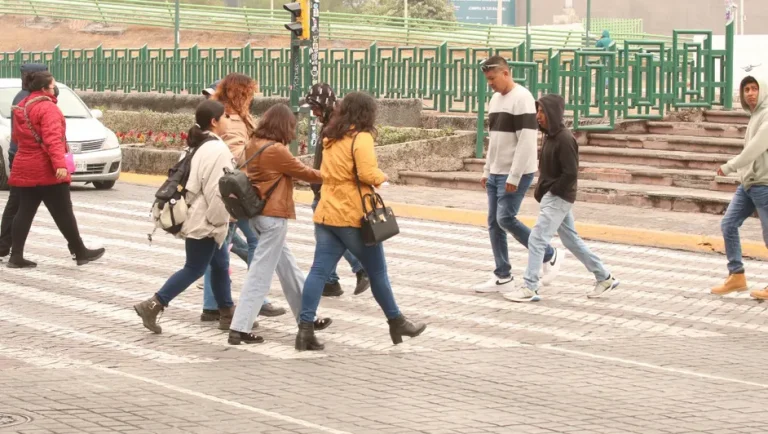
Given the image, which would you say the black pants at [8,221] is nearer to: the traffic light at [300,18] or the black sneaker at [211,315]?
the black sneaker at [211,315]

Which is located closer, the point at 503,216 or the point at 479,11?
the point at 503,216

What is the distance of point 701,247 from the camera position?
15.2 m

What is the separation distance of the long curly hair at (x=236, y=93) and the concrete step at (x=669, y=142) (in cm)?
1178

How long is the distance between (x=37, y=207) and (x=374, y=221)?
5.16m

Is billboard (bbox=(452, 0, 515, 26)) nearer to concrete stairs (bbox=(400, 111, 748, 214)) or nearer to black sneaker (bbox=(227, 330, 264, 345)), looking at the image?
concrete stairs (bbox=(400, 111, 748, 214))

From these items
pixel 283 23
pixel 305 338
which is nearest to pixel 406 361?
pixel 305 338

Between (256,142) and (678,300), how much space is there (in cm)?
411

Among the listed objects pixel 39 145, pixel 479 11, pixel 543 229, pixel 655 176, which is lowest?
pixel 655 176

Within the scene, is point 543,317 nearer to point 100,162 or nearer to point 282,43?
point 100,162

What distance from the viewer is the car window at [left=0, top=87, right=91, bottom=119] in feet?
71.2

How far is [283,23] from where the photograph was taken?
50.1 metres

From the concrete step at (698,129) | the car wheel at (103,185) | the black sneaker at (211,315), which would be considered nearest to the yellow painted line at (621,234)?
the car wheel at (103,185)

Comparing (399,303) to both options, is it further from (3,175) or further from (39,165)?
(3,175)

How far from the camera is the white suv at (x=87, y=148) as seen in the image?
20.5 m
